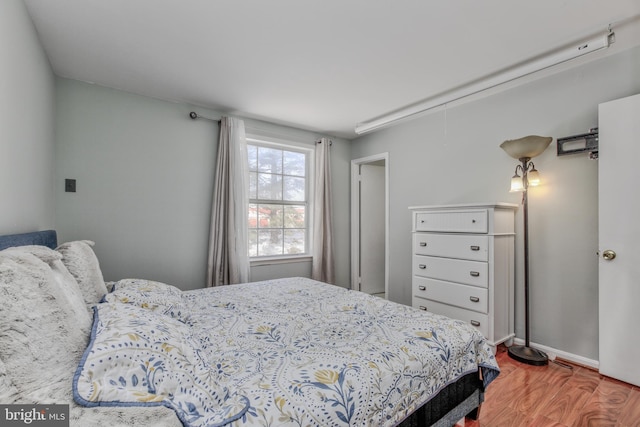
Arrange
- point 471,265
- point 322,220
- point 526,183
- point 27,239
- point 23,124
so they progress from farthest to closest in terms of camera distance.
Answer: point 322,220
point 471,265
point 526,183
point 23,124
point 27,239

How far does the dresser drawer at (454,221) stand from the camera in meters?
2.62

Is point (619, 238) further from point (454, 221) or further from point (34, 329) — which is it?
point (34, 329)

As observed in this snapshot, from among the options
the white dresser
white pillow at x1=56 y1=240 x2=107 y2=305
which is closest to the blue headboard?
white pillow at x1=56 y1=240 x2=107 y2=305

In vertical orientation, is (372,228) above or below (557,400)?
above

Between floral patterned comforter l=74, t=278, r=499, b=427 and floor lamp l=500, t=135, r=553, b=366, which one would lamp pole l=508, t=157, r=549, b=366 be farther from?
floral patterned comforter l=74, t=278, r=499, b=427

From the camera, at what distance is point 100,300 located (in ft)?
5.17

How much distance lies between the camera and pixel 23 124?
5.85 feet

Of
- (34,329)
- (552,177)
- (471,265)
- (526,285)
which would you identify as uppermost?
(552,177)

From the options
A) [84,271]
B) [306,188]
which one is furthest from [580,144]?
[84,271]

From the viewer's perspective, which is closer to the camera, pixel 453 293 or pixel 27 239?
pixel 27 239

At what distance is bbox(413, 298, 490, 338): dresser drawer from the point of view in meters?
2.56

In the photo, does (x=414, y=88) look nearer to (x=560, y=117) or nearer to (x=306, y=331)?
(x=560, y=117)

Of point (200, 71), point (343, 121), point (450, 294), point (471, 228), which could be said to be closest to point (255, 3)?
point (200, 71)

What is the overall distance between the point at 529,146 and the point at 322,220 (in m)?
2.50
